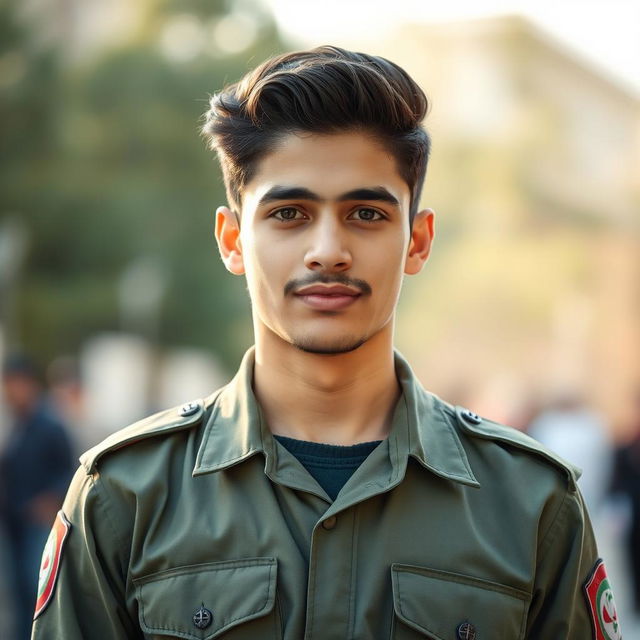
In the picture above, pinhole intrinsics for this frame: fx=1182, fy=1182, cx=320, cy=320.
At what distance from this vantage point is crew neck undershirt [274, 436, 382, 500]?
9.84 feet

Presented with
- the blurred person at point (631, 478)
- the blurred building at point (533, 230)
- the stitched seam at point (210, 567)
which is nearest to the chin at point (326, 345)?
the stitched seam at point (210, 567)

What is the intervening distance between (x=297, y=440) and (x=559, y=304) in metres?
33.7

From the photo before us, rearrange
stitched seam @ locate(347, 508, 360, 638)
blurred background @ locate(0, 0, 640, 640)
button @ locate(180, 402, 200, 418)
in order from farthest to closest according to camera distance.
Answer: blurred background @ locate(0, 0, 640, 640)
button @ locate(180, 402, 200, 418)
stitched seam @ locate(347, 508, 360, 638)

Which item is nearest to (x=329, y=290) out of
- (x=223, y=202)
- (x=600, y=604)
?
(x=600, y=604)

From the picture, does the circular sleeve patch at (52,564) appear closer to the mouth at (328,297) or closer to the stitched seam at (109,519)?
the stitched seam at (109,519)

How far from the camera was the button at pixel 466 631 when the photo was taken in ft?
9.29

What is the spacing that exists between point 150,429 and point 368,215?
0.78m

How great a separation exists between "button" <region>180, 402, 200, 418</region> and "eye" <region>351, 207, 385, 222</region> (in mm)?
682

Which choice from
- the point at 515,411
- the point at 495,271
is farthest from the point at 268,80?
the point at 495,271

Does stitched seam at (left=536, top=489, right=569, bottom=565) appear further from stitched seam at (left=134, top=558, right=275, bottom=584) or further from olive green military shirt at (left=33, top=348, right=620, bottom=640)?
stitched seam at (left=134, top=558, right=275, bottom=584)

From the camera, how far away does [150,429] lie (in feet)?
9.94

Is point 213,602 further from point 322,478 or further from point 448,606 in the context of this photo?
point 448,606

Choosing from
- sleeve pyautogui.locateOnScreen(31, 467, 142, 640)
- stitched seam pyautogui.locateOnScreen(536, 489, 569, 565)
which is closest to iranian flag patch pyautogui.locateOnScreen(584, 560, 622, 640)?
stitched seam pyautogui.locateOnScreen(536, 489, 569, 565)

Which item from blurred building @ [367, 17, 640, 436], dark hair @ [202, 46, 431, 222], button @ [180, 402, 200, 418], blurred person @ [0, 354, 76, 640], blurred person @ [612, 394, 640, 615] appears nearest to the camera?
dark hair @ [202, 46, 431, 222]
